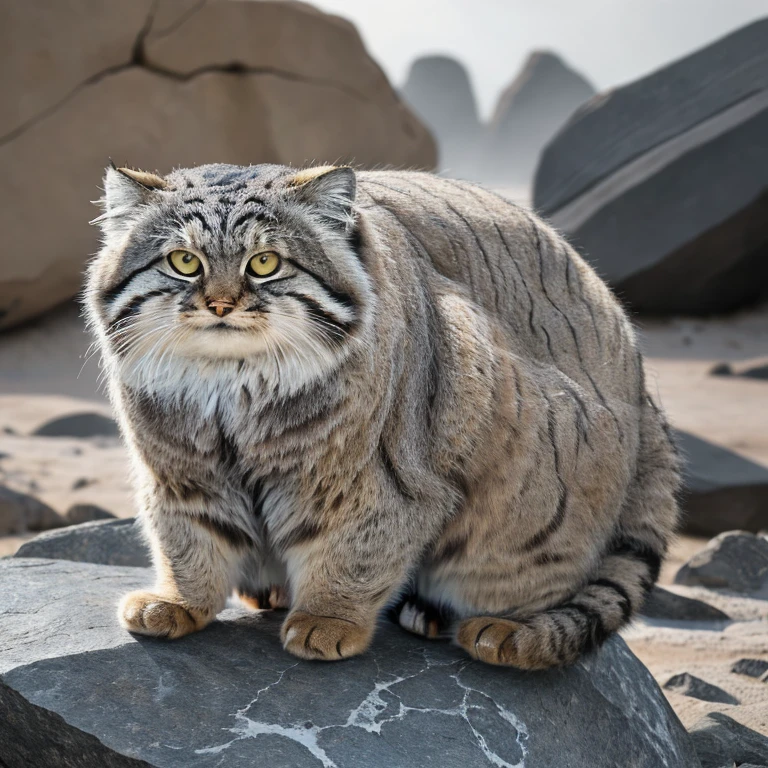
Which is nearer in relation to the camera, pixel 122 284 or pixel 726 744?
pixel 122 284

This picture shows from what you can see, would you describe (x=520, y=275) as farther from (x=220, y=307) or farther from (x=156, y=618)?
(x=156, y=618)

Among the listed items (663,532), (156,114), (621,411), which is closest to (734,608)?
(663,532)

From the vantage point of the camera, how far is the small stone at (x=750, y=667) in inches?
151

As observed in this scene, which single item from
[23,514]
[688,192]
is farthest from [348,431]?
[688,192]

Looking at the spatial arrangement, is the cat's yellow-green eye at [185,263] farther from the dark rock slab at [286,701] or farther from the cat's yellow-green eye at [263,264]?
the dark rock slab at [286,701]

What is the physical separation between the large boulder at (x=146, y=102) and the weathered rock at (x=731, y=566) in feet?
18.1

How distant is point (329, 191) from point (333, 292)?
10.3 inches

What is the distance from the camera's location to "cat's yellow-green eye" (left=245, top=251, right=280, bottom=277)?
96.4 inches

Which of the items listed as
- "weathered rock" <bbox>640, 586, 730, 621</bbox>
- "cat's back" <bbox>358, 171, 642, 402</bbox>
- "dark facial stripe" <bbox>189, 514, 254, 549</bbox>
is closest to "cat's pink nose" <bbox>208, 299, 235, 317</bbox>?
"dark facial stripe" <bbox>189, 514, 254, 549</bbox>

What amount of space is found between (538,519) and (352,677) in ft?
2.37

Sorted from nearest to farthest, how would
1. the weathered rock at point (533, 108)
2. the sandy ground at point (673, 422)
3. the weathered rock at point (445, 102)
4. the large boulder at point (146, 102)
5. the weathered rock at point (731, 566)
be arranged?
the sandy ground at point (673, 422)
the weathered rock at point (731, 566)
the large boulder at point (146, 102)
the weathered rock at point (533, 108)
the weathered rock at point (445, 102)

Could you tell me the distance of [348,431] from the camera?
2.62 m

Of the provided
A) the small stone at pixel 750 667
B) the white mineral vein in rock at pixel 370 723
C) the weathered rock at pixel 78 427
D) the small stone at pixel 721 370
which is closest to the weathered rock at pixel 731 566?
the small stone at pixel 750 667

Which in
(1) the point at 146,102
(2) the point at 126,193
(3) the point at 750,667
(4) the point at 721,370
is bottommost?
(4) the point at 721,370
